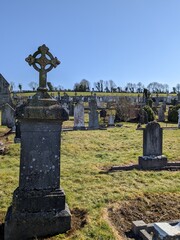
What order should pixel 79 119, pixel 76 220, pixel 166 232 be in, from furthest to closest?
1. pixel 79 119
2. pixel 76 220
3. pixel 166 232

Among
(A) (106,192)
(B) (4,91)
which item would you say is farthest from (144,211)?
(B) (4,91)

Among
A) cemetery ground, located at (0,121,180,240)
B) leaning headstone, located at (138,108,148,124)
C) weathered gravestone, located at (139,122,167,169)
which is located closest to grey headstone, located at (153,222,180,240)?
cemetery ground, located at (0,121,180,240)

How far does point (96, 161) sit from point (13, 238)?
598 cm

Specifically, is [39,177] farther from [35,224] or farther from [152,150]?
[152,150]

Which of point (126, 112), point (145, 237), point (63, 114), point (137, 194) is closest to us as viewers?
point (145, 237)

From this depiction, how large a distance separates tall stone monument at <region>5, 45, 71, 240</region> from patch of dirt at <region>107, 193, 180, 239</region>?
3.57 feet

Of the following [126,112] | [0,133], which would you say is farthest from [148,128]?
[126,112]

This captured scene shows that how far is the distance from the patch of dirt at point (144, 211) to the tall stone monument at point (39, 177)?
1.09 meters

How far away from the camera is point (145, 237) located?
191 inches

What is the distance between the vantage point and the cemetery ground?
17.7 ft

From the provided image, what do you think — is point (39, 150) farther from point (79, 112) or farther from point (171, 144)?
point (79, 112)

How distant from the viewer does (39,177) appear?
5.35 m

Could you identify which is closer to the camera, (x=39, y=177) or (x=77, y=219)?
(x=39, y=177)

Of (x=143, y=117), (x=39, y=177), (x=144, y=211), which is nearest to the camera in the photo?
(x=39, y=177)
